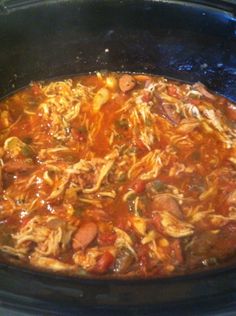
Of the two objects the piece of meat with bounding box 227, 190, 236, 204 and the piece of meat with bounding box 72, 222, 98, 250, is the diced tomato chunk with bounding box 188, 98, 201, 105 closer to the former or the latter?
the piece of meat with bounding box 227, 190, 236, 204

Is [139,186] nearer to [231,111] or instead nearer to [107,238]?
[107,238]

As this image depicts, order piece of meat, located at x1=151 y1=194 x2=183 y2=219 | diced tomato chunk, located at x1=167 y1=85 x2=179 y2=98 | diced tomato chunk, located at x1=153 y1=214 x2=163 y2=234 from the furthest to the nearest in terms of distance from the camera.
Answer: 1. diced tomato chunk, located at x1=167 y1=85 x2=179 y2=98
2. piece of meat, located at x1=151 y1=194 x2=183 y2=219
3. diced tomato chunk, located at x1=153 y1=214 x2=163 y2=234

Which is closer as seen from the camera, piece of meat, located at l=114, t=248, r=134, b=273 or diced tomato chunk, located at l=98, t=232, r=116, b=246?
piece of meat, located at l=114, t=248, r=134, b=273

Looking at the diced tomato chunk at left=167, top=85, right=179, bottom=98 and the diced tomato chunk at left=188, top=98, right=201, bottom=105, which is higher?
the diced tomato chunk at left=188, top=98, right=201, bottom=105

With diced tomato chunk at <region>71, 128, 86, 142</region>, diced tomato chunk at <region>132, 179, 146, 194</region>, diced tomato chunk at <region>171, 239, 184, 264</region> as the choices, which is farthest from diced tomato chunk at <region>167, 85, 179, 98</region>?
diced tomato chunk at <region>171, 239, 184, 264</region>

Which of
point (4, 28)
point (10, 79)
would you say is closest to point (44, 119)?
point (10, 79)

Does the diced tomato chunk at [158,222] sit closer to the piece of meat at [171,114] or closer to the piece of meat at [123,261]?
the piece of meat at [123,261]

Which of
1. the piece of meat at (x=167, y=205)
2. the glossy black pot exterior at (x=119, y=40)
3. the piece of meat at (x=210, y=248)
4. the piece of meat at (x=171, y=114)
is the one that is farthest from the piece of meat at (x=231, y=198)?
the glossy black pot exterior at (x=119, y=40)

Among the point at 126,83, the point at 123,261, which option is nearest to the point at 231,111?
the point at 126,83
